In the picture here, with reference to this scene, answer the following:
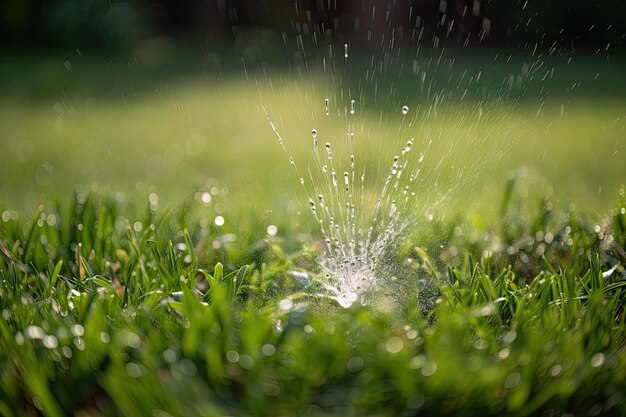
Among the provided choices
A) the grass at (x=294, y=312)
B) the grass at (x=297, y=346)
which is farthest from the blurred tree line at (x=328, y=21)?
the grass at (x=297, y=346)

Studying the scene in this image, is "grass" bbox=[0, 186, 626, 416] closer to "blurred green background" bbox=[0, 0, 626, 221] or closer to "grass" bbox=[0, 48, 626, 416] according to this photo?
"grass" bbox=[0, 48, 626, 416]

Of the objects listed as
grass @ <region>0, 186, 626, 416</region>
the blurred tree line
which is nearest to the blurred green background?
the blurred tree line

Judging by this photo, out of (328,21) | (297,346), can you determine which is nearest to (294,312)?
(297,346)

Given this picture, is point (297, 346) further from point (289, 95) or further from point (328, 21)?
point (328, 21)

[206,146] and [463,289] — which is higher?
[463,289]

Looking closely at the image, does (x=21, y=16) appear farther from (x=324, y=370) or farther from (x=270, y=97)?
(x=324, y=370)

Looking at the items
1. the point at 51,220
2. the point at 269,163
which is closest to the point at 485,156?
the point at 269,163

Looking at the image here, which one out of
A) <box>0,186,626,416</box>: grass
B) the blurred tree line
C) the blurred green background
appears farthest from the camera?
the blurred tree line

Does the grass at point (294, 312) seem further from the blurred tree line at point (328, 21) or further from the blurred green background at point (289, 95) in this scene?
the blurred tree line at point (328, 21)
